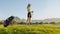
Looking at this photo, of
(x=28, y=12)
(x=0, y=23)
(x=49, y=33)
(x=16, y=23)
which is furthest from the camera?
(x=0, y=23)

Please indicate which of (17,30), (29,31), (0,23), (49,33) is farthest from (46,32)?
(0,23)

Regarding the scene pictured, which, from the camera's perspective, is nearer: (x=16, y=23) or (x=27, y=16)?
(x=27, y=16)

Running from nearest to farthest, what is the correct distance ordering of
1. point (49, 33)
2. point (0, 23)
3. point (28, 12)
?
point (49, 33) < point (28, 12) < point (0, 23)

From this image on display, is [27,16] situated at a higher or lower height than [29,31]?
higher

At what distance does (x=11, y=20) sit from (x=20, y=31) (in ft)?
7.46

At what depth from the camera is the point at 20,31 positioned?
35.2 ft

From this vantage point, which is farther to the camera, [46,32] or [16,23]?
[16,23]

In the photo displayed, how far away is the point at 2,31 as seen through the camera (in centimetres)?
1091

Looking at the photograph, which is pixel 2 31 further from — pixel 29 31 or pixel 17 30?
pixel 29 31

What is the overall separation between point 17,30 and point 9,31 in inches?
18.0

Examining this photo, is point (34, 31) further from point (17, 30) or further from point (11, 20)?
point (11, 20)

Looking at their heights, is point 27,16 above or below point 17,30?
above

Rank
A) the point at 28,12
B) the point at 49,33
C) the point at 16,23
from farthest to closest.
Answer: the point at 16,23 < the point at 28,12 < the point at 49,33

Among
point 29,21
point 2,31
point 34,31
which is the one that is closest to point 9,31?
point 2,31
